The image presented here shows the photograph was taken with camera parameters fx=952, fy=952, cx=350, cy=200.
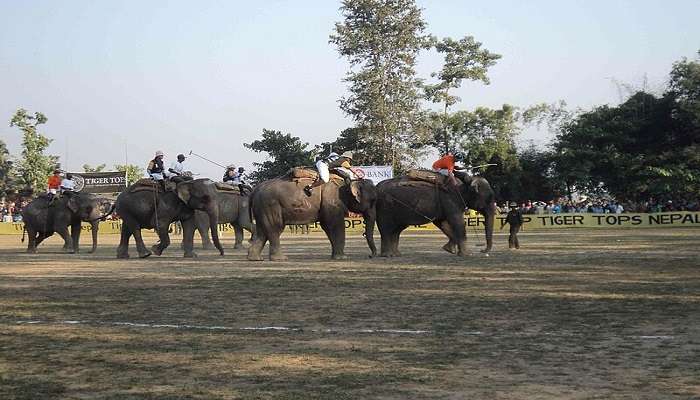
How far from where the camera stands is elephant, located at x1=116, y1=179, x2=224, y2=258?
25.2 m

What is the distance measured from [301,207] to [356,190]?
139 centimetres

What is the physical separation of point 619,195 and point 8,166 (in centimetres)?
5902

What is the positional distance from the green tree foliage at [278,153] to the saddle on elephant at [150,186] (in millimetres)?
45278

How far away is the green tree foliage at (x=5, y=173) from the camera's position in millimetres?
85144

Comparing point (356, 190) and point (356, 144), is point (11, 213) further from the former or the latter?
point (356, 190)

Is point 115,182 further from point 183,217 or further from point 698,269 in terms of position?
point 698,269

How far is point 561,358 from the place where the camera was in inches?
325

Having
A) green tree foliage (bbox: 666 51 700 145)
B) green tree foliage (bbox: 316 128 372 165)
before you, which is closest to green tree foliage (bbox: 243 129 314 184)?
green tree foliage (bbox: 316 128 372 165)

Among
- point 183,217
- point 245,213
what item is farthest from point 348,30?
point 183,217

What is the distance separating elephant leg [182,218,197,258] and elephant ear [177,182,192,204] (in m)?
1.04

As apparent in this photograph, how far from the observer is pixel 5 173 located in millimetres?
89875

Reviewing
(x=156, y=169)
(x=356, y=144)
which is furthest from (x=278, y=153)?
(x=156, y=169)

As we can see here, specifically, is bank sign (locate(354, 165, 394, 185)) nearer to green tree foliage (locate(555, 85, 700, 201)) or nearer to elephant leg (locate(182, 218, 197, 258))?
green tree foliage (locate(555, 85, 700, 201))

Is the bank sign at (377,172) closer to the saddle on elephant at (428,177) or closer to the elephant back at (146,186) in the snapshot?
the elephant back at (146,186)
